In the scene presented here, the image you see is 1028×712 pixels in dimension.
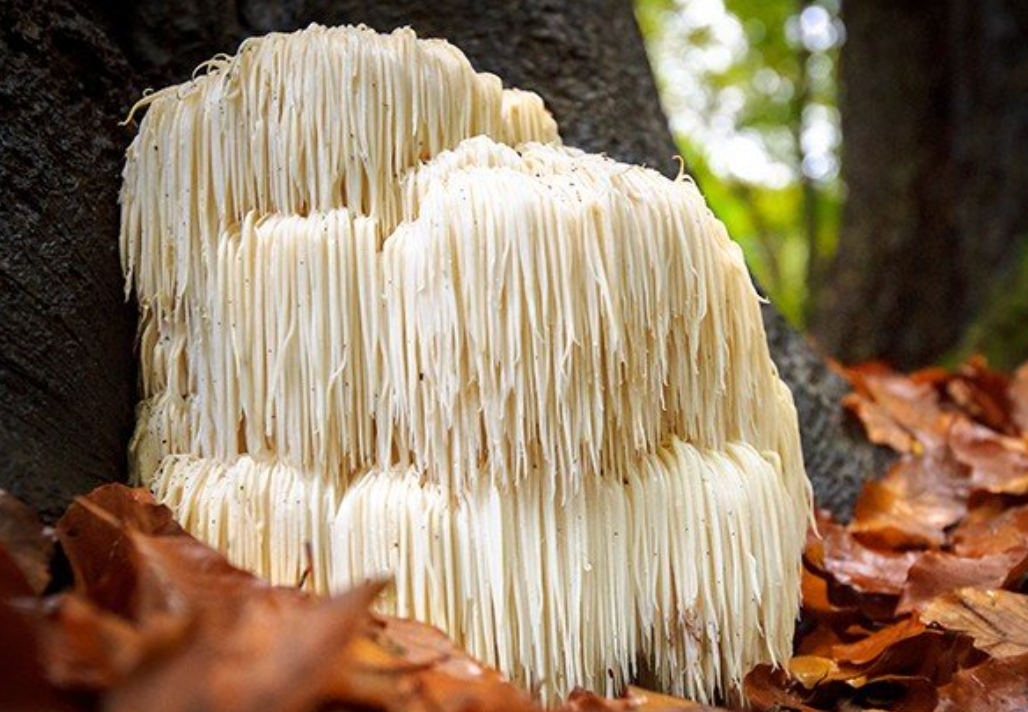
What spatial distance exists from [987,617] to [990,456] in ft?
4.29

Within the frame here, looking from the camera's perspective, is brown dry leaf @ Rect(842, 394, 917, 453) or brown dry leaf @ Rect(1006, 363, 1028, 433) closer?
brown dry leaf @ Rect(842, 394, 917, 453)

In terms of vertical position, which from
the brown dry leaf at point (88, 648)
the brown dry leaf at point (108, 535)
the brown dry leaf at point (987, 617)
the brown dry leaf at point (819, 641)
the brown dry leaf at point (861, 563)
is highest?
the brown dry leaf at point (88, 648)

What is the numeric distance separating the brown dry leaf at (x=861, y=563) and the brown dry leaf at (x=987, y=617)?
0.97 ft

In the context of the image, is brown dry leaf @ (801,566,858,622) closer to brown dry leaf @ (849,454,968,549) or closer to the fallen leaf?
brown dry leaf @ (849,454,968,549)

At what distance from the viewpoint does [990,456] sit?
3.23 meters

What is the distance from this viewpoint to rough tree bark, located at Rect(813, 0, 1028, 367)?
5984 millimetres

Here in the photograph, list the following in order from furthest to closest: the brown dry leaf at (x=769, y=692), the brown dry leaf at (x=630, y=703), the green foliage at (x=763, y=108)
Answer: the green foliage at (x=763, y=108)
the brown dry leaf at (x=769, y=692)
the brown dry leaf at (x=630, y=703)

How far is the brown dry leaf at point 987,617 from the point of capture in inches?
78.2

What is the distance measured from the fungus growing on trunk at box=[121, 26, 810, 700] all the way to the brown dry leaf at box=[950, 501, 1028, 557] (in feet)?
3.22

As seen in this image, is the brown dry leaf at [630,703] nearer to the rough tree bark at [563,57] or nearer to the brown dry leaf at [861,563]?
the brown dry leaf at [861,563]

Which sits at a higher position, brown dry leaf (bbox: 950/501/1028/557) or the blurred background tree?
the blurred background tree

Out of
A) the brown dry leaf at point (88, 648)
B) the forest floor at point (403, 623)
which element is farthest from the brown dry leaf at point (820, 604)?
the brown dry leaf at point (88, 648)

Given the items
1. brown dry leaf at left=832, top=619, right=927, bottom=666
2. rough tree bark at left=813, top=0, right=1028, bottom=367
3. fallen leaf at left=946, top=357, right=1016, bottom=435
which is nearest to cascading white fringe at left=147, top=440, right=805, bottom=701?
brown dry leaf at left=832, top=619, right=927, bottom=666

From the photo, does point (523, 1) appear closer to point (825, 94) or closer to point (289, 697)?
point (289, 697)
